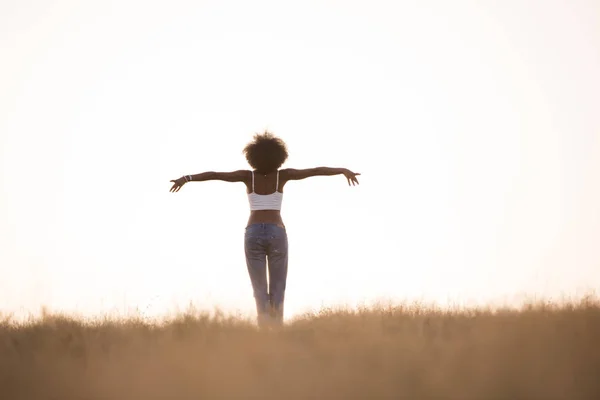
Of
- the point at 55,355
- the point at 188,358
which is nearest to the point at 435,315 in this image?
the point at 188,358

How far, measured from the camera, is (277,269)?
34.6 feet

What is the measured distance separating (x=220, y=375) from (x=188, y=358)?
79 cm

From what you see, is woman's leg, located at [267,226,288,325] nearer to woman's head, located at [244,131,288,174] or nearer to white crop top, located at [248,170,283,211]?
white crop top, located at [248,170,283,211]

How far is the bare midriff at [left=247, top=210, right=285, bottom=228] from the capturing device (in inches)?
411

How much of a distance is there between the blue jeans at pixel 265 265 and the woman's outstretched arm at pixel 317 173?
0.80 meters

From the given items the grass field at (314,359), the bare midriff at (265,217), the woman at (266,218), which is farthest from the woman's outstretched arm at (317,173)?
the grass field at (314,359)

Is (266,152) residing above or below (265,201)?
above

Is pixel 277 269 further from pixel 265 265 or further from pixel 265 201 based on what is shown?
pixel 265 201

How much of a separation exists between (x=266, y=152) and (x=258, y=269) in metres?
1.76

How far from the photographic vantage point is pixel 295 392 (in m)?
5.86

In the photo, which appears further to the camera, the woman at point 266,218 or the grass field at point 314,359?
the woman at point 266,218

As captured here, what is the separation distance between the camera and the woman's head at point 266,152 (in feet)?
34.9

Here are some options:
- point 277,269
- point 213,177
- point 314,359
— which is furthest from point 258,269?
point 314,359

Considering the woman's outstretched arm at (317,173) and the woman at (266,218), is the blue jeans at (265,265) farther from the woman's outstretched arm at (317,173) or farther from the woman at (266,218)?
the woman's outstretched arm at (317,173)
